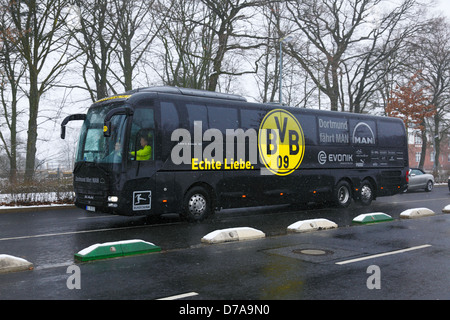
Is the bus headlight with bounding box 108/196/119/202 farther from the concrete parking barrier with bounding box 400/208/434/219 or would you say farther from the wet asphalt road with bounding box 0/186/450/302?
the concrete parking barrier with bounding box 400/208/434/219

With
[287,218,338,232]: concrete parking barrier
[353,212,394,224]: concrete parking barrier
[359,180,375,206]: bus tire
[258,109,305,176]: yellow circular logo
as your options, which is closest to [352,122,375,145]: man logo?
[359,180,375,206]: bus tire

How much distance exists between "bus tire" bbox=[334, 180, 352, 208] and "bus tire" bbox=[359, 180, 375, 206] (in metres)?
0.68

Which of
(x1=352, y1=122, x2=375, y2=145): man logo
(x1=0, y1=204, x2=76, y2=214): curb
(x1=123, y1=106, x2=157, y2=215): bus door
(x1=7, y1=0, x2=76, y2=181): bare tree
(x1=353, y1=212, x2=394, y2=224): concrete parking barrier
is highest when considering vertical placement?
(x1=7, y1=0, x2=76, y2=181): bare tree

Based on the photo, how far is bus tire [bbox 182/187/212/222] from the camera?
41.3 ft

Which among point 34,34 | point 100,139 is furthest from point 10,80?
point 100,139

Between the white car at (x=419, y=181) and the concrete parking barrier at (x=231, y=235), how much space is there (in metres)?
21.4

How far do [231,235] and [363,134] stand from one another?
10.4 metres

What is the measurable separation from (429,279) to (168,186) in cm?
728

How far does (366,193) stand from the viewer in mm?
18297

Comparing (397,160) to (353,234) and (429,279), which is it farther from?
(429,279)

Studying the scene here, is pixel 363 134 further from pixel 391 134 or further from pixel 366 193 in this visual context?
pixel 366 193

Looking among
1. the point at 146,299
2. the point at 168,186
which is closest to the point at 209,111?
the point at 168,186

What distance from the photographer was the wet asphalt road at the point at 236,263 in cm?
573

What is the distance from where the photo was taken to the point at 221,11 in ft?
77.7
